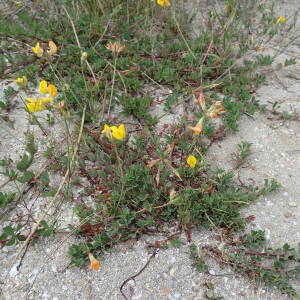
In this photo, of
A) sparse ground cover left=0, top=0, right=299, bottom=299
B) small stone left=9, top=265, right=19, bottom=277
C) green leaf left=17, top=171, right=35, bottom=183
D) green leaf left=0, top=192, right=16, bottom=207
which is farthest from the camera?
green leaf left=17, top=171, right=35, bottom=183

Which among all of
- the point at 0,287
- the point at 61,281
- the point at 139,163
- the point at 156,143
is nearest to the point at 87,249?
the point at 61,281

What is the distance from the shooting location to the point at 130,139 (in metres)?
2.99

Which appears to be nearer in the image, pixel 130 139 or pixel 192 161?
pixel 192 161

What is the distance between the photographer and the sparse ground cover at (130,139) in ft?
7.54

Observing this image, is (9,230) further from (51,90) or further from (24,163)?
(51,90)

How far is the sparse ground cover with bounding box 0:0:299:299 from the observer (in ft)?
7.54

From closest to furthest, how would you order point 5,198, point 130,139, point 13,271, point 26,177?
point 13,271 → point 5,198 → point 26,177 → point 130,139

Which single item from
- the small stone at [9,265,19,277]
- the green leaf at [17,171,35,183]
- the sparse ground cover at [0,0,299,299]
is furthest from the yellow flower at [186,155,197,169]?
the small stone at [9,265,19,277]

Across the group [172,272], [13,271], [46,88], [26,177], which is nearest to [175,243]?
[172,272]

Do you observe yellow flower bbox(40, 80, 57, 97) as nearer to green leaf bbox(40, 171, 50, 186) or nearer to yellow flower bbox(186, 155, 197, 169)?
green leaf bbox(40, 171, 50, 186)

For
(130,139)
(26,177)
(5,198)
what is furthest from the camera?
(130,139)

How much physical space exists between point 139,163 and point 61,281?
40.1 inches

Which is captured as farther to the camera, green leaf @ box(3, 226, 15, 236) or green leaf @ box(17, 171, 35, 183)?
green leaf @ box(17, 171, 35, 183)

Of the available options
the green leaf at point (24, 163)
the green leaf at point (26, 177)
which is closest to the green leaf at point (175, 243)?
the green leaf at point (26, 177)
